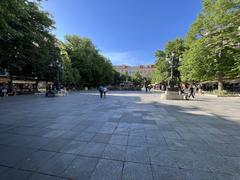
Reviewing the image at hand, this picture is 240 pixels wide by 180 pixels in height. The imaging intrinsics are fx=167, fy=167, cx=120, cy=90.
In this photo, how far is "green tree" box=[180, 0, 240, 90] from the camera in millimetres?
21930

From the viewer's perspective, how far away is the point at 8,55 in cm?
2153

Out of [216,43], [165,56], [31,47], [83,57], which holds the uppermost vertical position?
[165,56]

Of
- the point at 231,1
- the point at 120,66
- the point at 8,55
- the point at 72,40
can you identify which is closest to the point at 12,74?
the point at 8,55

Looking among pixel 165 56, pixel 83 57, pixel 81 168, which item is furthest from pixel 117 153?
pixel 165 56

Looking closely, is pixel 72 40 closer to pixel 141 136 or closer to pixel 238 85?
pixel 238 85

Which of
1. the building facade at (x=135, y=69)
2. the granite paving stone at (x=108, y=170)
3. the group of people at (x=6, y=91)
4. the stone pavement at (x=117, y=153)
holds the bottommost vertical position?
the granite paving stone at (x=108, y=170)

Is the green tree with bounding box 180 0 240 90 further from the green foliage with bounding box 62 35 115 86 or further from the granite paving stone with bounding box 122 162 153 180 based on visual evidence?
the green foliage with bounding box 62 35 115 86

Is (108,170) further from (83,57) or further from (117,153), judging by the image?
(83,57)

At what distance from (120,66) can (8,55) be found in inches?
5005

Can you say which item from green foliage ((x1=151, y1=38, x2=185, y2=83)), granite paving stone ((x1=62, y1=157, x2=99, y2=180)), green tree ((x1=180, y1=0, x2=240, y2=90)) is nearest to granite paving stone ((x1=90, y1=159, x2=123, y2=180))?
granite paving stone ((x1=62, y1=157, x2=99, y2=180))

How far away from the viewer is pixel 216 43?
2403 centimetres

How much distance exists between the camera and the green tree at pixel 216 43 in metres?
21.9

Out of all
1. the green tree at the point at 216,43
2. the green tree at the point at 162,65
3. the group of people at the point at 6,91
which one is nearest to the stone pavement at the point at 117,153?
the group of people at the point at 6,91

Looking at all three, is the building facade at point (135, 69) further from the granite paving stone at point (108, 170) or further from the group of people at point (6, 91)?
the granite paving stone at point (108, 170)
